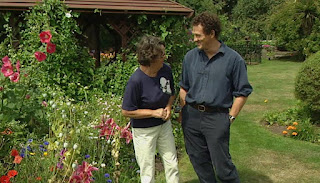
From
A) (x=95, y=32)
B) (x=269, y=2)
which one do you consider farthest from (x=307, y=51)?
(x=269, y=2)

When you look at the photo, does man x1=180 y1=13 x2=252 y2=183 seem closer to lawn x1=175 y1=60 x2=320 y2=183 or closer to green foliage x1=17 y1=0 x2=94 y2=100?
lawn x1=175 y1=60 x2=320 y2=183

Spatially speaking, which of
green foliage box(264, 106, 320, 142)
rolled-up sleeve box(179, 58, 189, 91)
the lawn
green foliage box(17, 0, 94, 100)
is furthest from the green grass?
green foliage box(17, 0, 94, 100)

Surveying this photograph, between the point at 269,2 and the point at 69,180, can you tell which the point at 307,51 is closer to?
the point at 69,180

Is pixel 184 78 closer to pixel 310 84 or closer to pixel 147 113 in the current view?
pixel 147 113

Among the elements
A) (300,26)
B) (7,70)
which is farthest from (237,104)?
(300,26)

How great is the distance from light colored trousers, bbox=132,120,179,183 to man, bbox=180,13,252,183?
251mm

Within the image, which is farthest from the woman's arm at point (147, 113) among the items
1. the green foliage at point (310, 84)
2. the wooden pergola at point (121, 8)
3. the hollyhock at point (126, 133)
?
the green foliage at point (310, 84)

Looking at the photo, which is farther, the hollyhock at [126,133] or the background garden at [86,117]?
the hollyhock at [126,133]

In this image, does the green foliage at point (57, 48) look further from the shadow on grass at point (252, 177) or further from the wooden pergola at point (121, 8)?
the shadow on grass at point (252, 177)

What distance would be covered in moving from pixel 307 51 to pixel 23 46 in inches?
669

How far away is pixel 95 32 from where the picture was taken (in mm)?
7383

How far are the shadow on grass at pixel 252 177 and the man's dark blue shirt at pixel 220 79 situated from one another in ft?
5.36

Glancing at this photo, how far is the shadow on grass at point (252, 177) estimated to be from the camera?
4.23 m

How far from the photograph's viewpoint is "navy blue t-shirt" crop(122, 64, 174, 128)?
2842mm
